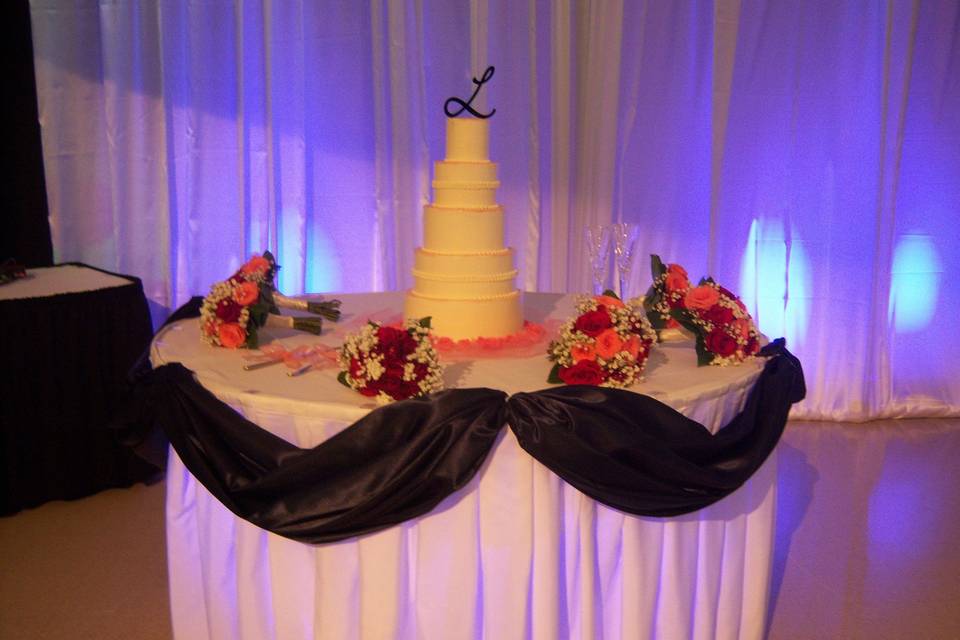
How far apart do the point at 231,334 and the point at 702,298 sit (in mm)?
1350

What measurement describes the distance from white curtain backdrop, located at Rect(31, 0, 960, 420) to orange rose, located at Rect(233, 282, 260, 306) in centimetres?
236

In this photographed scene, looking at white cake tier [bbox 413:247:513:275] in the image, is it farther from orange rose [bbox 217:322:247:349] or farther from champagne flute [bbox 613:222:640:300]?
orange rose [bbox 217:322:247:349]

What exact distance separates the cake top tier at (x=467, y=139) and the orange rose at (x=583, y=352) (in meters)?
0.69

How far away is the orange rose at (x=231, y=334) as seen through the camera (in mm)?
2670

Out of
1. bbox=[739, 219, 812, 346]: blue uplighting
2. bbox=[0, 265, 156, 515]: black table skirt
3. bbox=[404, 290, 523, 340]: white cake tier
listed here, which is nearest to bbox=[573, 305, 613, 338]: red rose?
bbox=[404, 290, 523, 340]: white cake tier

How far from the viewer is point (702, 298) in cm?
255

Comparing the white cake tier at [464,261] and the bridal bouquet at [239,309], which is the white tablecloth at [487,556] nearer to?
the bridal bouquet at [239,309]

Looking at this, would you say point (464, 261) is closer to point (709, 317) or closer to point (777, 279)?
point (709, 317)

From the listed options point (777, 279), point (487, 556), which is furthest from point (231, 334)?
point (777, 279)

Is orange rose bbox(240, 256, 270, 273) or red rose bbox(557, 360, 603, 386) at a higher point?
orange rose bbox(240, 256, 270, 273)

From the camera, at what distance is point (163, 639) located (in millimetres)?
3016

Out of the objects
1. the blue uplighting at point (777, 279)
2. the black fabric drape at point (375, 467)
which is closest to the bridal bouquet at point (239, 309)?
the black fabric drape at point (375, 467)

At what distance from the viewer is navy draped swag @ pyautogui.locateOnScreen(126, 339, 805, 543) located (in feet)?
6.75

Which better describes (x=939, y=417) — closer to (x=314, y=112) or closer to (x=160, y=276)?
(x=314, y=112)
